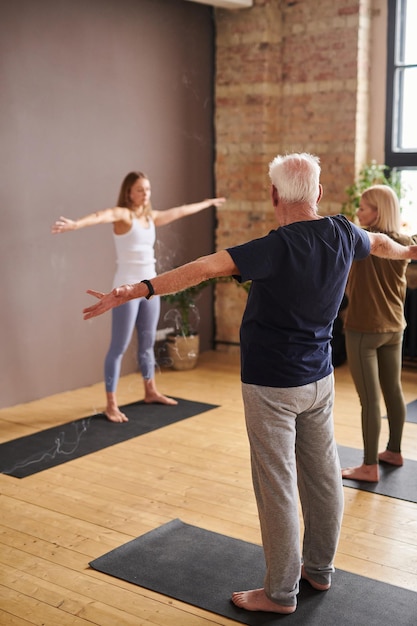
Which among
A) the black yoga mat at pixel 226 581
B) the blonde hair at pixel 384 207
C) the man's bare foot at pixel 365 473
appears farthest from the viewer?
the man's bare foot at pixel 365 473

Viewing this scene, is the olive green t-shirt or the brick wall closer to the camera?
the olive green t-shirt

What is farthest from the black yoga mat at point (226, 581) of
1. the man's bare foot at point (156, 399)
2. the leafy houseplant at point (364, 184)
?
the leafy houseplant at point (364, 184)

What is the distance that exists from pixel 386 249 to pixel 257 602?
133cm

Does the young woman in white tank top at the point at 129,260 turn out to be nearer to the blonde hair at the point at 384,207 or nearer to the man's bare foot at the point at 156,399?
the man's bare foot at the point at 156,399

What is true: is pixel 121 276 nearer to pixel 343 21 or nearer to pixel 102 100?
pixel 102 100

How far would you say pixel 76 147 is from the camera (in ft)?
18.2

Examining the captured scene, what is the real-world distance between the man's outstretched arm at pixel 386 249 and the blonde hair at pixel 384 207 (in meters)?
0.63

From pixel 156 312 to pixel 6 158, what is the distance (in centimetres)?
134

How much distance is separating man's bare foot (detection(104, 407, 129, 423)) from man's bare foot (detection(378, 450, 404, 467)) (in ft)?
5.28

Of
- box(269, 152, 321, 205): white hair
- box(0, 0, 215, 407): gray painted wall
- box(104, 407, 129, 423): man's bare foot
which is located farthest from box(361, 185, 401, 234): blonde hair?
box(0, 0, 215, 407): gray painted wall

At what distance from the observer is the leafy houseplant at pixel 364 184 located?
611 cm

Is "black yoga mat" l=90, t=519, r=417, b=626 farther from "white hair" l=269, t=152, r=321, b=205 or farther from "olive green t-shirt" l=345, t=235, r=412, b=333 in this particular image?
"white hair" l=269, t=152, r=321, b=205

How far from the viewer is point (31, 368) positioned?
5418 mm

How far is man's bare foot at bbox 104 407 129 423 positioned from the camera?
4992 mm
